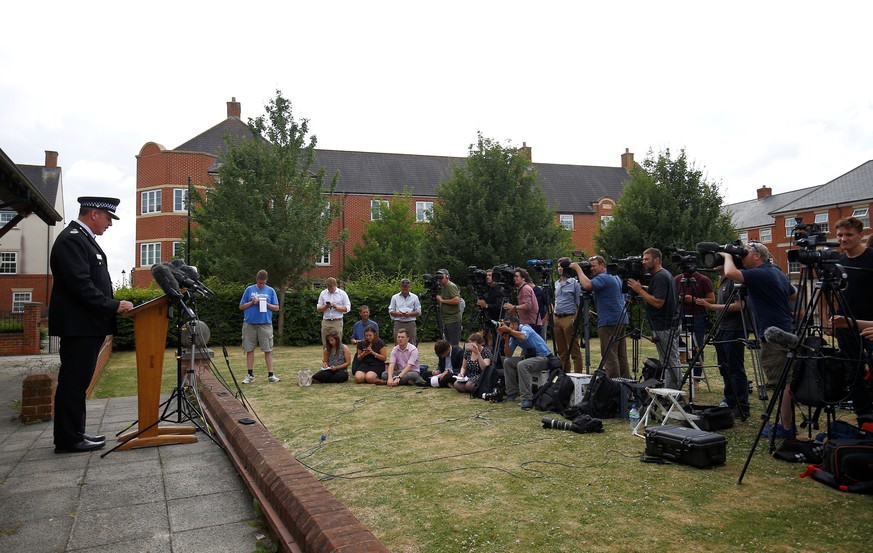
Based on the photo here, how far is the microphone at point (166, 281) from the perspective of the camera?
5.08 metres

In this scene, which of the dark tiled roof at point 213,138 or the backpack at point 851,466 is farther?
the dark tiled roof at point 213,138

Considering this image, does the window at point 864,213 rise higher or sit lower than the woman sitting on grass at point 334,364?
higher

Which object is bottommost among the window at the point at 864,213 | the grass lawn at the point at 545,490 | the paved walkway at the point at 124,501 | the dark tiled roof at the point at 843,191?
the grass lawn at the point at 545,490

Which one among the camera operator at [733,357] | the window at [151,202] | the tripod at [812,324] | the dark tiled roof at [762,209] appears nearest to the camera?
the tripod at [812,324]

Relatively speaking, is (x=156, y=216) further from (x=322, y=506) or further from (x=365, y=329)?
(x=322, y=506)

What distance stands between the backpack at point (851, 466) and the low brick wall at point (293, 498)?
11.4 feet

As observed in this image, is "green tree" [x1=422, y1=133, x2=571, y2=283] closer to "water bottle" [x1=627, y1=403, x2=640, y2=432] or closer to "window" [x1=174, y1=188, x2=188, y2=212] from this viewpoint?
"water bottle" [x1=627, y1=403, x2=640, y2=432]

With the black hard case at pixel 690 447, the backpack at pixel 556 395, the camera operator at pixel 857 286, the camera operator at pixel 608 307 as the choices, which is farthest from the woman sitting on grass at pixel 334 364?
the camera operator at pixel 857 286

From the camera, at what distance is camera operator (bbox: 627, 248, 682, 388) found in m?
6.96

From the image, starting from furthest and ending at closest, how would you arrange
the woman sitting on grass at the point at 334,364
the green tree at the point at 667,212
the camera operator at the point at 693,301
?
the green tree at the point at 667,212 < the woman sitting on grass at the point at 334,364 < the camera operator at the point at 693,301

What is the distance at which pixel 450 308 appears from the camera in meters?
11.4

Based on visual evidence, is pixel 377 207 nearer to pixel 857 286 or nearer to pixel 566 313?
pixel 566 313

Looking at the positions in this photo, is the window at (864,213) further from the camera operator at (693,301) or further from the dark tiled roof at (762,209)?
the camera operator at (693,301)

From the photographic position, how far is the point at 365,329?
34.3 feet
